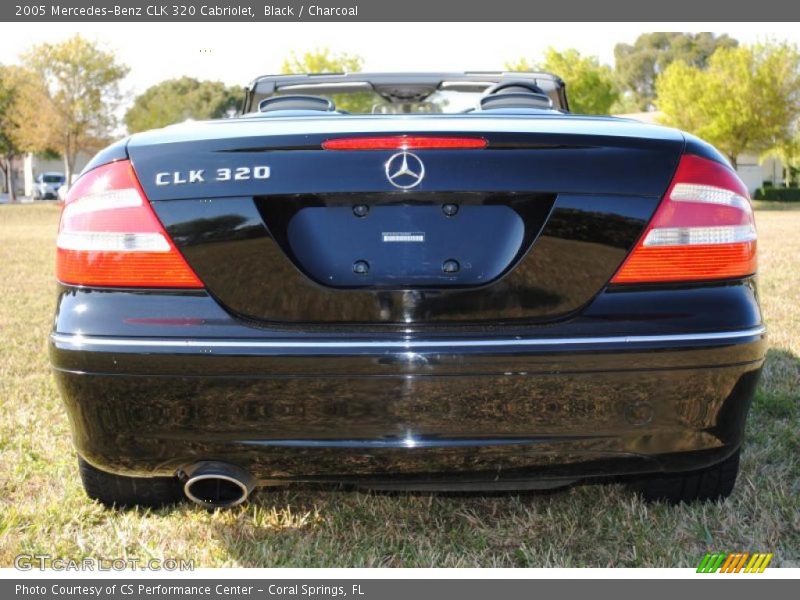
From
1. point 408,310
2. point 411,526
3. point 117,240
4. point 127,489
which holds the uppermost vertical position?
point 117,240

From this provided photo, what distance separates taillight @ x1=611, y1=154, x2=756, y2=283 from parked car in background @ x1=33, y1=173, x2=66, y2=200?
63918mm

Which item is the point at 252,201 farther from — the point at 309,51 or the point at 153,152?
the point at 309,51

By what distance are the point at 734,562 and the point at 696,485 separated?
1.06ft

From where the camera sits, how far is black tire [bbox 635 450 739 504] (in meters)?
2.64

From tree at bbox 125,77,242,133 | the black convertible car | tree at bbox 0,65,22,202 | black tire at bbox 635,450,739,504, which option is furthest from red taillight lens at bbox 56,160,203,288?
tree at bbox 0,65,22,202

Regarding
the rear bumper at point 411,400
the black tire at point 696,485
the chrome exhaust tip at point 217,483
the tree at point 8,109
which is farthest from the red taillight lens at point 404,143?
the tree at point 8,109

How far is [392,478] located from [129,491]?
1.04 meters

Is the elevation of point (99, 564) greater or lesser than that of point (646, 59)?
lesser

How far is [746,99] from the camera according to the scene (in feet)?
151

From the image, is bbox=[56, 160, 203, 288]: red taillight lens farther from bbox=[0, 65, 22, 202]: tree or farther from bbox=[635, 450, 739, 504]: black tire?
bbox=[0, 65, 22, 202]: tree

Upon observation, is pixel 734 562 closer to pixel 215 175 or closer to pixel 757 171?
pixel 215 175

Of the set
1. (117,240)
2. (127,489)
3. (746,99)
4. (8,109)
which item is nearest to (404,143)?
(117,240)

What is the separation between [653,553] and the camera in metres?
2.42

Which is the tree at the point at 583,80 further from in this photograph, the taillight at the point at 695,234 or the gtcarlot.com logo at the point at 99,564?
the gtcarlot.com logo at the point at 99,564
